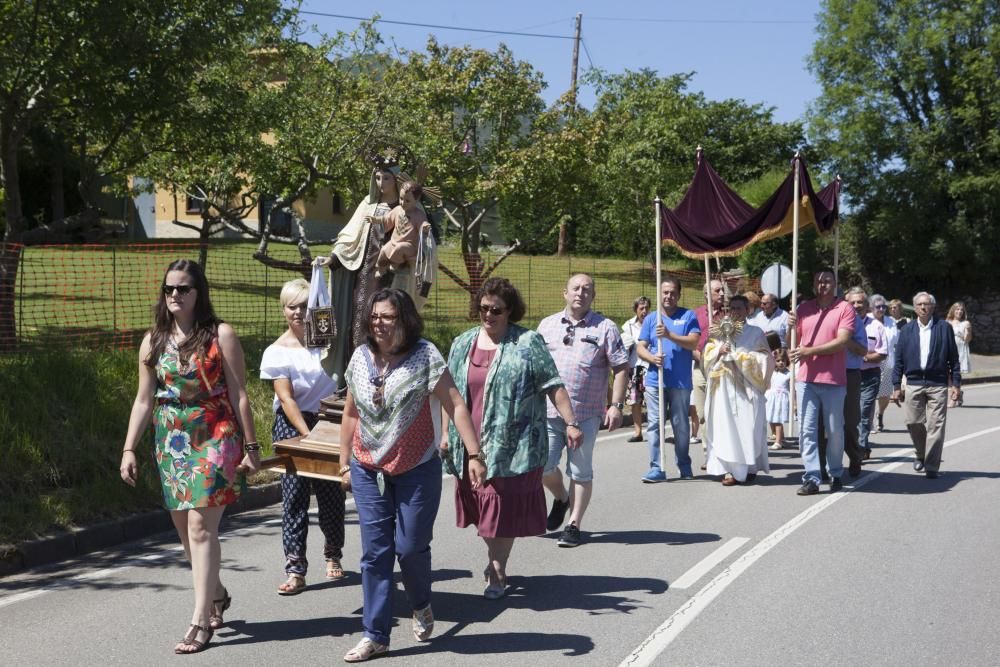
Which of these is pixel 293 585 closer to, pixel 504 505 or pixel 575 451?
pixel 504 505

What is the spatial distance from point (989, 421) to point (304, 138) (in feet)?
44.3

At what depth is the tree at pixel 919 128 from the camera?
36125 millimetres

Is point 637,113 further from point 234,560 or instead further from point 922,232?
point 234,560

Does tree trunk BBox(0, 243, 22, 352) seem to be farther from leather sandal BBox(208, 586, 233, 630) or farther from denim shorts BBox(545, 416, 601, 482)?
leather sandal BBox(208, 586, 233, 630)

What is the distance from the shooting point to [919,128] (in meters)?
37.3

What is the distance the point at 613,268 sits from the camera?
104 ft

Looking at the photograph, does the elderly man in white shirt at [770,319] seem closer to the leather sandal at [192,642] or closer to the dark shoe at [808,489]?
the dark shoe at [808,489]

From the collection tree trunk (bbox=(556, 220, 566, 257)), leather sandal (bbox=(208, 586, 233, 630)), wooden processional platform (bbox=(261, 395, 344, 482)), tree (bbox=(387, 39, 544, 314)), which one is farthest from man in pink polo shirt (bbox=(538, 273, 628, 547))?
tree trunk (bbox=(556, 220, 566, 257))

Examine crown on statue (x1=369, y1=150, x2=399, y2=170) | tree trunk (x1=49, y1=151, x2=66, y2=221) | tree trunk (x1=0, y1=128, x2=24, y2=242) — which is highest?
tree trunk (x1=49, y1=151, x2=66, y2=221)

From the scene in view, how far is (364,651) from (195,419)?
1.37 m

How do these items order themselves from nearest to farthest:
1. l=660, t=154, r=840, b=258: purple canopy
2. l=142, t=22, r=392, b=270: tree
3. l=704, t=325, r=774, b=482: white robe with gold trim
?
1. l=704, t=325, r=774, b=482: white robe with gold trim
2. l=660, t=154, r=840, b=258: purple canopy
3. l=142, t=22, r=392, b=270: tree

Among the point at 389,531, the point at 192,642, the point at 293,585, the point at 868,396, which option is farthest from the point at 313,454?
the point at 868,396

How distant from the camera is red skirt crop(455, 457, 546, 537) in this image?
247 inches

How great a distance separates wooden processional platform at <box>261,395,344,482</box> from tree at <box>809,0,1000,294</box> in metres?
33.3
